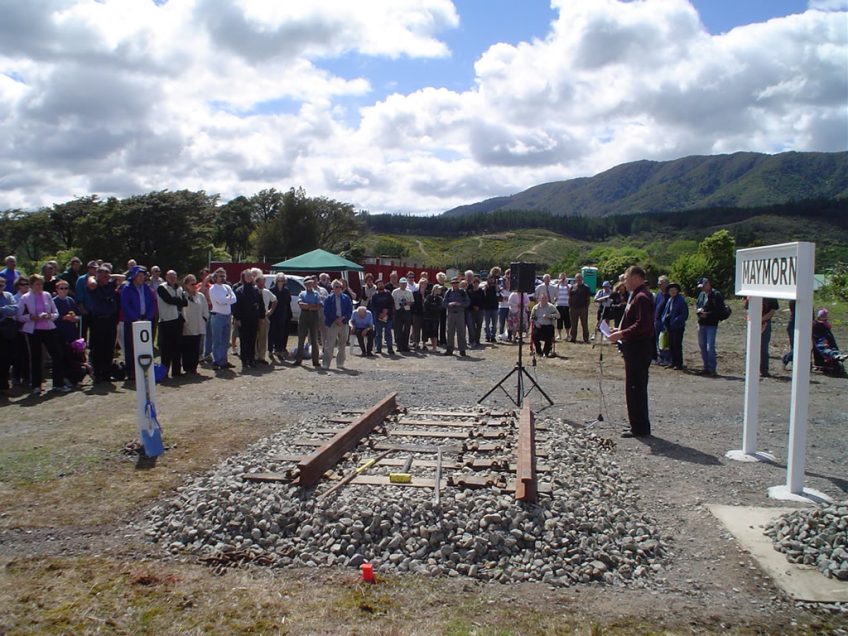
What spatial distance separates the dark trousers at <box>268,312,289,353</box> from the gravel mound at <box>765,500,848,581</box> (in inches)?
463

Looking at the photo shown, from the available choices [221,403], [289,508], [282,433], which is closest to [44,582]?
[289,508]

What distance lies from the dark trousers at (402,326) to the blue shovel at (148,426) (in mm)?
9809

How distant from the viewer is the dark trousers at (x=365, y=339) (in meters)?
16.1

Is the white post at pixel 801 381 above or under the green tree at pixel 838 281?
under

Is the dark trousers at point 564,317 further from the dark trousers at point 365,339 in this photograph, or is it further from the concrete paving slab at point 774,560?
the concrete paving slab at point 774,560

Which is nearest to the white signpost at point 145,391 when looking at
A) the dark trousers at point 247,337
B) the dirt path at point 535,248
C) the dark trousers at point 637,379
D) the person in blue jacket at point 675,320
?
the dark trousers at point 637,379

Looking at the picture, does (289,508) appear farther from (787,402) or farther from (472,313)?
(472,313)

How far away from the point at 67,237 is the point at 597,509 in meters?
63.9

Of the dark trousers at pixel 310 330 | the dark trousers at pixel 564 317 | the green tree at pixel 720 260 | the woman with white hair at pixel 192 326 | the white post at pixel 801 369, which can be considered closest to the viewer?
the white post at pixel 801 369

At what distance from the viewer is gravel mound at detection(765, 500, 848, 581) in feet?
15.0

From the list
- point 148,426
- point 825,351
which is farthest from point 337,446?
point 825,351

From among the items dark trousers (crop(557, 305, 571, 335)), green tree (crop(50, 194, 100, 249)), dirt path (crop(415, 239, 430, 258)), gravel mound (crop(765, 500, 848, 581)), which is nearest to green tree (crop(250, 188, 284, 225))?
green tree (crop(50, 194, 100, 249))

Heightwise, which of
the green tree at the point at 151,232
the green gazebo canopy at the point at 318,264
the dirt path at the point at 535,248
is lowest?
the green gazebo canopy at the point at 318,264

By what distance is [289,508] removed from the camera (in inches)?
211
